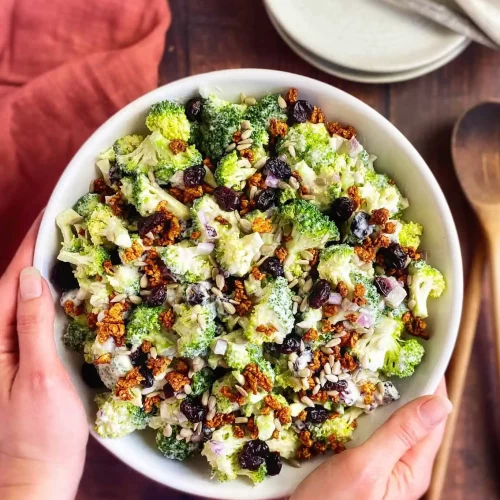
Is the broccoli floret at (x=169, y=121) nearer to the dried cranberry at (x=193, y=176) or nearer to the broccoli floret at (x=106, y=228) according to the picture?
the dried cranberry at (x=193, y=176)

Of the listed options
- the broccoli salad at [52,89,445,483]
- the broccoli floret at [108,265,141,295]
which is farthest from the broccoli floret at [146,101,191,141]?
the broccoli floret at [108,265,141,295]

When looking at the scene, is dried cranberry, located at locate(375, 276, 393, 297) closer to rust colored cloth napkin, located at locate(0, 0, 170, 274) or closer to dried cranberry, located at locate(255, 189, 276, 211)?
dried cranberry, located at locate(255, 189, 276, 211)

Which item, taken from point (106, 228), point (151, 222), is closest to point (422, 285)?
point (151, 222)

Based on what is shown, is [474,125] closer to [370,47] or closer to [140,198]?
[370,47]

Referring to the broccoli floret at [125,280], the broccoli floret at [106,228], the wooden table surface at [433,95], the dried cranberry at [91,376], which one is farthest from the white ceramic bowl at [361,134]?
the wooden table surface at [433,95]

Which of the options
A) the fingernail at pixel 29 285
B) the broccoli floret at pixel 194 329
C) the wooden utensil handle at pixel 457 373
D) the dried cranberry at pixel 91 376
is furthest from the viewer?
the wooden utensil handle at pixel 457 373

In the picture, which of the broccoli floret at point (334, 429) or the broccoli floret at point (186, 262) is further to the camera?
the broccoli floret at point (334, 429)
